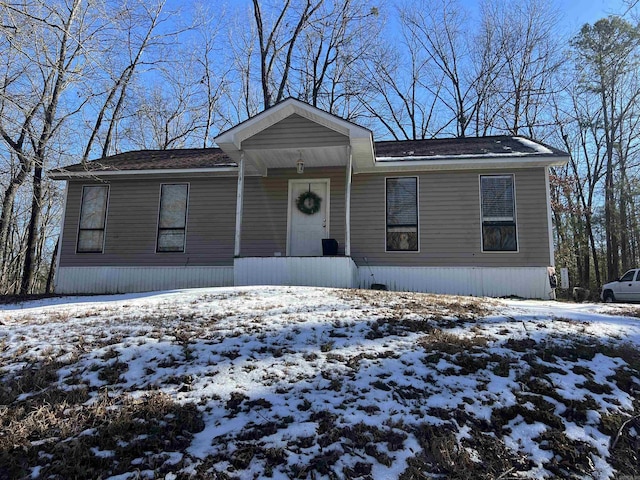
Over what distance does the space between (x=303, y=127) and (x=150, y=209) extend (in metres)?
4.90

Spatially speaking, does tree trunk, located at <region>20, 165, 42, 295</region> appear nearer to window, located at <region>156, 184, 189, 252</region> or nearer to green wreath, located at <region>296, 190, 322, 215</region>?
window, located at <region>156, 184, 189, 252</region>

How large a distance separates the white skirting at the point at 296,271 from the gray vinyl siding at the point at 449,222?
1.33 m

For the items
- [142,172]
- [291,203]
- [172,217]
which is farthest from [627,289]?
[142,172]

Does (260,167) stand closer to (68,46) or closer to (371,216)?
(371,216)

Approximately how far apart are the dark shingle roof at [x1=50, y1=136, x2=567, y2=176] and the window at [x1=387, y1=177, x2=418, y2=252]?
0.67 m

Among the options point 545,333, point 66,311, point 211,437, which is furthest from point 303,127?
point 211,437

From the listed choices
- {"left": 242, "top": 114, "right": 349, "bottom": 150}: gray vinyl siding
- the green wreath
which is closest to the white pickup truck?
the green wreath

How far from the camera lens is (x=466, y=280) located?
9789mm

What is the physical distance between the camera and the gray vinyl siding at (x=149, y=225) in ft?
35.3

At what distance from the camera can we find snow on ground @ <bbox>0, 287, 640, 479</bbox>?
2500 mm

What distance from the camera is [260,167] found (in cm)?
1042

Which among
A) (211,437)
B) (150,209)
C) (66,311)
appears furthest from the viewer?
(150,209)

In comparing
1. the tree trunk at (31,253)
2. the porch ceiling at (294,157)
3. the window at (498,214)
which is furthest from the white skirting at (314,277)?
the tree trunk at (31,253)

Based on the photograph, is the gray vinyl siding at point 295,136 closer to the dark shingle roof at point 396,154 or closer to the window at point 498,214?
the dark shingle roof at point 396,154
